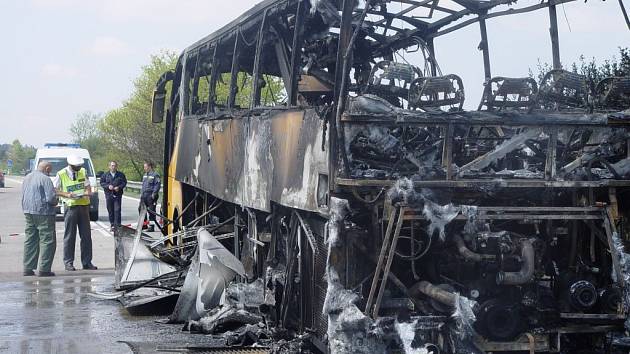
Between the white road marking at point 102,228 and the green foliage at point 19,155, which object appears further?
the green foliage at point 19,155

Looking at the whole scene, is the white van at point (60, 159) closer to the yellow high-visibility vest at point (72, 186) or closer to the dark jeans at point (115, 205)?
the dark jeans at point (115, 205)

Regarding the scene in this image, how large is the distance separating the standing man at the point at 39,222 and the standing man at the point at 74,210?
535mm

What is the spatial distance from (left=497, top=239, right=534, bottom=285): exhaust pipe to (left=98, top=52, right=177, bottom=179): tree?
140 ft

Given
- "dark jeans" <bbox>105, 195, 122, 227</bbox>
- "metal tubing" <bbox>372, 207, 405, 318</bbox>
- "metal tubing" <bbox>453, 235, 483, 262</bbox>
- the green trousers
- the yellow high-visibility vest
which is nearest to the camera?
"metal tubing" <bbox>372, 207, 405, 318</bbox>

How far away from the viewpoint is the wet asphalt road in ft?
28.1

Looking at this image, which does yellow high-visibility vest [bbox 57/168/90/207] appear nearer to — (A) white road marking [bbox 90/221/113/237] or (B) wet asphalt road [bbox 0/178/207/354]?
(B) wet asphalt road [bbox 0/178/207/354]

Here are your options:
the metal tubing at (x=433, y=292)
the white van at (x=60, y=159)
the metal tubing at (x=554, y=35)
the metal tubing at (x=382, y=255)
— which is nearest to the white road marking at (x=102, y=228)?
the white van at (x=60, y=159)

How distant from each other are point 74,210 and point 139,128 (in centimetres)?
3755

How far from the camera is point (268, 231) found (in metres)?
8.80

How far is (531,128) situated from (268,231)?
10.3ft

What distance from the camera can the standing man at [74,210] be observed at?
1439 cm

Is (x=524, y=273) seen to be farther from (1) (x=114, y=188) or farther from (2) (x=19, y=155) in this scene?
(2) (x=19, y=155)

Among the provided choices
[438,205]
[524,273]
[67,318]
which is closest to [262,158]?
[438,205]

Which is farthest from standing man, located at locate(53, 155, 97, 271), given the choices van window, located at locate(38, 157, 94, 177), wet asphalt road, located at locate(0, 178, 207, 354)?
van window, located at locate(38, 157, 94, 177)
